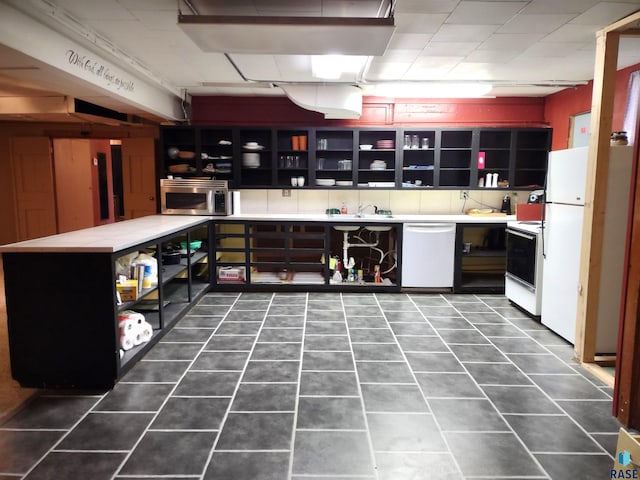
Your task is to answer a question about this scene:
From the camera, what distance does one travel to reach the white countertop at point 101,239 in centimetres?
268

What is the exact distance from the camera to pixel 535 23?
322 cm

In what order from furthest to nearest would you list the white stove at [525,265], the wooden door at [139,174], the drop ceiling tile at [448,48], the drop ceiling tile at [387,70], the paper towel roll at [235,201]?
1. the wooden door at [139,174]
2. the paper towel roll at [235,201]
3. the drop ceiling tile at [387,70]
4. the white stove at [525,265]
5. the drop ceiling tile at [448,48]

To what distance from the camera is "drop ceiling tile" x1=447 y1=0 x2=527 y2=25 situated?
286 cm

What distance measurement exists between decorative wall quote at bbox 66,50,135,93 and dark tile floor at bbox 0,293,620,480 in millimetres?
2412

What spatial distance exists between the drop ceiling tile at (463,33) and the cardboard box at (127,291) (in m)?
3.08

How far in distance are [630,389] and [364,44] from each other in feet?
9.08


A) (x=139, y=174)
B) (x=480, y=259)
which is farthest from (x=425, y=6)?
(x=139, y=174)

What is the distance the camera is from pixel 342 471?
1.98 m

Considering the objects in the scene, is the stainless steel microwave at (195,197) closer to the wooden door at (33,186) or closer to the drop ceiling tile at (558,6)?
the wooden door at (33,186)

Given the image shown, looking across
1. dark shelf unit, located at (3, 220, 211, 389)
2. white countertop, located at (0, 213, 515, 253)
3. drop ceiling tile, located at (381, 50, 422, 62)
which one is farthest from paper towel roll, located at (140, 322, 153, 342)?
drop ceiling tile, located at (381, 50, 422, 62)

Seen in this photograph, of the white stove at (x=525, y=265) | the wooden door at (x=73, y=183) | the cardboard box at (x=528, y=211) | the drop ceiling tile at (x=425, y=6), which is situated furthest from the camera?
the wooden door at (x=73, y=183)

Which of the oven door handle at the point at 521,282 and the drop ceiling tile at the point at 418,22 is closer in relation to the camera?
the drop ceiling tile at the point at 418,22

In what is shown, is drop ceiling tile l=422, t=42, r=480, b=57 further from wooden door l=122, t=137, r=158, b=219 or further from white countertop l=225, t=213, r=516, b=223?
wooden door l=122, t=137, r=158, b=219

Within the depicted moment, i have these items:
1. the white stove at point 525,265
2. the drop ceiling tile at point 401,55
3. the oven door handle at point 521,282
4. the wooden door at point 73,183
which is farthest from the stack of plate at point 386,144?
the wooden door at point 73,183
